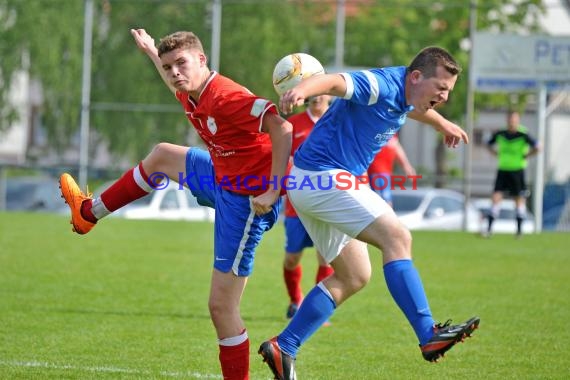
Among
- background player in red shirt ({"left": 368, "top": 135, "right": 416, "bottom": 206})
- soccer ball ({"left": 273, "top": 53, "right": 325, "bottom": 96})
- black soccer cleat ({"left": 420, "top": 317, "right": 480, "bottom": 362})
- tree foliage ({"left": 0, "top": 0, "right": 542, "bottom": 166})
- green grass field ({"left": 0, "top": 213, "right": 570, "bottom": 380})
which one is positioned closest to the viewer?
black soccer cleat ({"left": 420, "top": 317, "right": 480, "bottom": 362})

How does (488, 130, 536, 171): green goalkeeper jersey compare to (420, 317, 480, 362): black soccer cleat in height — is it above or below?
above

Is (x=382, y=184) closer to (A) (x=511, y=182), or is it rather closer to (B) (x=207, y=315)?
(B) (x=207, y=315)

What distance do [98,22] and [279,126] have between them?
882 inches

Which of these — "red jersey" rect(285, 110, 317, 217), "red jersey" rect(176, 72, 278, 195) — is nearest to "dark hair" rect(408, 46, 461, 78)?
"red jersey" rect(176, 72, 278, 195)

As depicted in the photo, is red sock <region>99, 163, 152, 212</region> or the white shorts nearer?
the white shorts

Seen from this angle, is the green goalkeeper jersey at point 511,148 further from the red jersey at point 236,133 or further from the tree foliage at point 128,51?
the red jersey at point 236,133

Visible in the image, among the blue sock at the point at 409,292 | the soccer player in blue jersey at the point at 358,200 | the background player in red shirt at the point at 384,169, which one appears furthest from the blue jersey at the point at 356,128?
the background player in red shirt at the point at 384,169

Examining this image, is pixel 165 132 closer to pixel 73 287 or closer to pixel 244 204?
pixel 73 287

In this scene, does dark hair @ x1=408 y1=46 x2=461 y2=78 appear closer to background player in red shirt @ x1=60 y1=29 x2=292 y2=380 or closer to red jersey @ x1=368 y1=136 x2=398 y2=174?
background player in red shirt @ x1=60 y1=29 x2=292 y2=380

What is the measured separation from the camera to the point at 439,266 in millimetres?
12656

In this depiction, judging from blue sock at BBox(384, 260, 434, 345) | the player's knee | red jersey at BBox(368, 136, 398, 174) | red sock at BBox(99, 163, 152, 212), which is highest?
red jersey at BBox(368, 136, 398, 174)

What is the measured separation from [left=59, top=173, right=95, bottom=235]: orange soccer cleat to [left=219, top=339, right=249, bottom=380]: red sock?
135 cm

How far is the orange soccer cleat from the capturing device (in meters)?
6.18

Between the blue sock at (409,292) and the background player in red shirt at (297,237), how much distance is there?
3.13m
